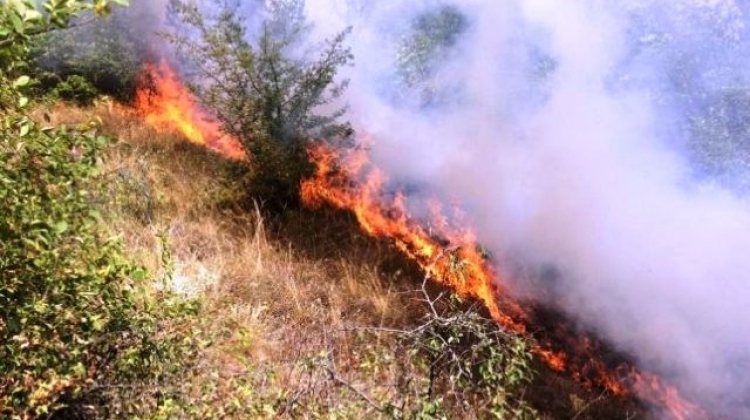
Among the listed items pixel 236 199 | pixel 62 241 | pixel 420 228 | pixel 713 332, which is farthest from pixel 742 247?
pixel 62 241

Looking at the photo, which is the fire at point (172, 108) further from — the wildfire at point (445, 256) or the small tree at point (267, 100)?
the small tree at point (267, 100)

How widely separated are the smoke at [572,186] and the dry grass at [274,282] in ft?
4.73

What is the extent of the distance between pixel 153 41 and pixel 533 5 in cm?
655

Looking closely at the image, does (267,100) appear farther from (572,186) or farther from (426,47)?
(426,47)

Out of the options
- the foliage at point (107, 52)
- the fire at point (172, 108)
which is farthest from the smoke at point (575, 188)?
the foliage at point (107, 52)

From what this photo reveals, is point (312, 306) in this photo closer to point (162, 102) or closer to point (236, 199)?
point (236, 199)

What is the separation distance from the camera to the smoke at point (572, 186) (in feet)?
20.5

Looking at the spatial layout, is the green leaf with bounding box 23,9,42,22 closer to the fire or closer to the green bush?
the green bush

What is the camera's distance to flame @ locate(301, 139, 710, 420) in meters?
5.86

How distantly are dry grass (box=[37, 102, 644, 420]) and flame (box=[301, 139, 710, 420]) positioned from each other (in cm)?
36

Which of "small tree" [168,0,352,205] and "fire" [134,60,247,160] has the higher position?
"small tree" [168,0,352,205]

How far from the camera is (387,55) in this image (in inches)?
547

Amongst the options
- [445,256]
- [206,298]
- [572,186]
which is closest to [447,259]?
[445,256]

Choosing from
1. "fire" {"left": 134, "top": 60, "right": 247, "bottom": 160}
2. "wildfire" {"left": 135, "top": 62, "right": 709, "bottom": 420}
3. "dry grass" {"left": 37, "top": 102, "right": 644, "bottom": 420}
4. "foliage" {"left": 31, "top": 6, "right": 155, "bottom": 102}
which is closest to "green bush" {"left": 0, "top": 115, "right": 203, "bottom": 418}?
"dry grass" {"left": 37, "top": 102, "right": 644, "bottom": 420}
